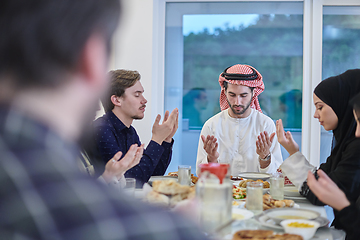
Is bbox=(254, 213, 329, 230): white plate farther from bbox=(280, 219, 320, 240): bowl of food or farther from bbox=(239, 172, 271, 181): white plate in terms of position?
bbox=(239, 172, 271, 181): white plate

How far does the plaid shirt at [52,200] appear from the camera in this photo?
1.18 feet

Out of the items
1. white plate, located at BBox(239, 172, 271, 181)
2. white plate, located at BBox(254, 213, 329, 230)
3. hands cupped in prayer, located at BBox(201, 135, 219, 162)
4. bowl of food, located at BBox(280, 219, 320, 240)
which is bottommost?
white plate, located at BBox(239, 172, 271, 181)

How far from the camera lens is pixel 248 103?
9.60ft

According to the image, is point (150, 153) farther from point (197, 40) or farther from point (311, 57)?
point (311, 57)

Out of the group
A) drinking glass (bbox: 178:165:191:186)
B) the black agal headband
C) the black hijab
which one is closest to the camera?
the black hijab

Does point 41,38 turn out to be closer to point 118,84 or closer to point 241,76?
point 118,84

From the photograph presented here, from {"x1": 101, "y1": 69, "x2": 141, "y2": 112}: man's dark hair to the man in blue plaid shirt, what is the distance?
6.25 feet

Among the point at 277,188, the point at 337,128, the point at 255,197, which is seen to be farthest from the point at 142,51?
the point at 255,197

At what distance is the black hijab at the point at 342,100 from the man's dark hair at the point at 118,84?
132cm

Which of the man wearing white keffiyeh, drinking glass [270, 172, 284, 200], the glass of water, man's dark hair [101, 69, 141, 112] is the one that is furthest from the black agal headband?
the glass of water

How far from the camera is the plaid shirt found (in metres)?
0.36

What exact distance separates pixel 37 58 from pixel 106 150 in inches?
66.4

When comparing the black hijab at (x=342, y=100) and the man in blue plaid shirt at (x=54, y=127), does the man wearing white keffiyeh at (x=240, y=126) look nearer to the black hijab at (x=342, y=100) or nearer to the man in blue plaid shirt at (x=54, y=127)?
the black hijab at (x=342, y=100)

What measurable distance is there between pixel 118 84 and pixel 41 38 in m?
1.98
